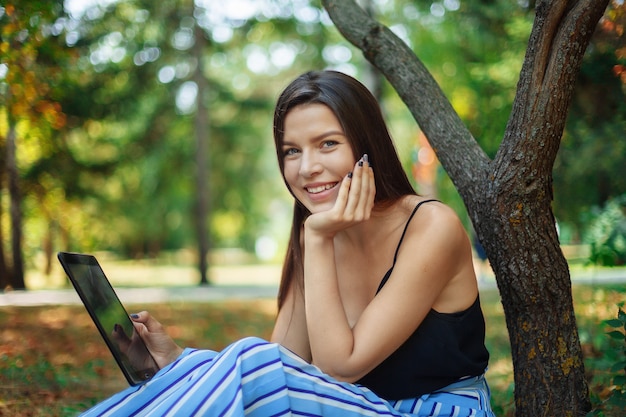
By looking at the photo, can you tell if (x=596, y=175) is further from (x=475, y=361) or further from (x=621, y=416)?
(x=475, y=361)

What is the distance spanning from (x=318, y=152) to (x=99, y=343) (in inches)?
203

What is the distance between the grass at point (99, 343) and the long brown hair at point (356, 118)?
4.86 ft

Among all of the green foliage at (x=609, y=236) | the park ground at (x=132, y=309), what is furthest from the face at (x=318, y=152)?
the green foliage at (x=609, y=236)

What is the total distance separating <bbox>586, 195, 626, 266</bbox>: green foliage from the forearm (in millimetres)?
2955

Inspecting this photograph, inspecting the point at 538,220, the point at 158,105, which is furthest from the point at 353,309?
the point at 158,105

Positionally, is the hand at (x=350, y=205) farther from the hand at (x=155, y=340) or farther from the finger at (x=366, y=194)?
the hand at (x=155, y=340)

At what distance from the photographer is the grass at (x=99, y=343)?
12.9 feet

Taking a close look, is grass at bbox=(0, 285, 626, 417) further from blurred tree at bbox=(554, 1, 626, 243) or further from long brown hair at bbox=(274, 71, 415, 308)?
long brown hair at bbox=(274, 71, 415, 308)

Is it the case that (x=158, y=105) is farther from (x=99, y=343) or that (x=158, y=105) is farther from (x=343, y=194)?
(x=343, y=194)

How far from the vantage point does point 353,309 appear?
255 cm

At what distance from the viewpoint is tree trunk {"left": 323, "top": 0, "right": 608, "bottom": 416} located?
2652mm

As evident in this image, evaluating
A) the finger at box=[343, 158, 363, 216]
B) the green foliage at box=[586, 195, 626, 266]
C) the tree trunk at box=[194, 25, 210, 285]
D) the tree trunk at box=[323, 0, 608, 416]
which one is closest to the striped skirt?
the finger at box=[343, 158, 363, 216]

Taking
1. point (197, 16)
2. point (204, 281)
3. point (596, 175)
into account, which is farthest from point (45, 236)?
point (596, 175)

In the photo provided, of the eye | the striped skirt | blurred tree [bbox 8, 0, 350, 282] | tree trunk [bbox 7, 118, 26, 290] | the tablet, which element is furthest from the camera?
blurred tree [bbox 8, 0, 350, 282]
